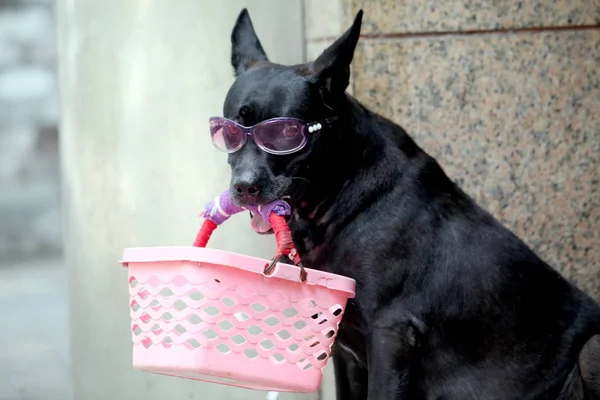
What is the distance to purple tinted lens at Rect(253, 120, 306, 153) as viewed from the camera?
2.70 metres

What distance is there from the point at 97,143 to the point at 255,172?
64.4 inches

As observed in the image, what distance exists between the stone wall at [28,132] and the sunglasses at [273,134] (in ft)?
21.7

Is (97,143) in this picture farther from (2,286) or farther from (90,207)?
(2,286)

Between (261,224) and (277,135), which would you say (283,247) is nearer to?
(261,224)

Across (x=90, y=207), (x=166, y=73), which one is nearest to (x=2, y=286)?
(x=90, y=207)

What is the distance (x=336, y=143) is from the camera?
9.46 feet

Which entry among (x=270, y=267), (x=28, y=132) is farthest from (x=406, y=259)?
(x=28, y=132)

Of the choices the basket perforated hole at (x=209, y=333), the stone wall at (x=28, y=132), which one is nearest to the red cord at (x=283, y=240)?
the basket perforated hole at (x=209, y=333)

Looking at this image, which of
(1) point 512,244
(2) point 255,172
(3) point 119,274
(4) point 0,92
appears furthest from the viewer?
(4) point 0,92

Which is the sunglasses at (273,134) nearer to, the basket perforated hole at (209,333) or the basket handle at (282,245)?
the basket handle at (282,245)

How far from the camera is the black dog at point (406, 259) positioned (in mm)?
2805

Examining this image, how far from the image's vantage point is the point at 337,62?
2.79 meters

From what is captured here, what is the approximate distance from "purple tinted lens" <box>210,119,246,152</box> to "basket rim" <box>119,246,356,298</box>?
0.35 metres

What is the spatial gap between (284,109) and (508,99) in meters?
1.43
